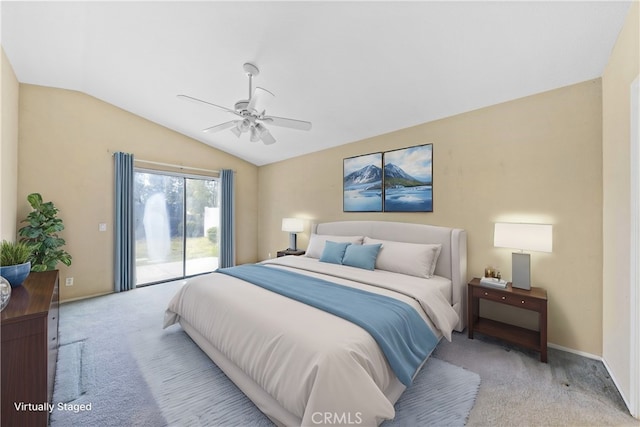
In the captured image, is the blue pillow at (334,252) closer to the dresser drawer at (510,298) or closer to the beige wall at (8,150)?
the dresser drawer at (510,298)

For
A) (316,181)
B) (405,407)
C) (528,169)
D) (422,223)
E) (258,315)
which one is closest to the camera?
(405,407)

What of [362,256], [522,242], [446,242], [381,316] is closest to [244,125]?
[362,256]

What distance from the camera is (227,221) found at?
5441 mm

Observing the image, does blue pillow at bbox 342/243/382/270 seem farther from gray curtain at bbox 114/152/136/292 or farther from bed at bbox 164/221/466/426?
gray curtain at bbox 114/152/136/292

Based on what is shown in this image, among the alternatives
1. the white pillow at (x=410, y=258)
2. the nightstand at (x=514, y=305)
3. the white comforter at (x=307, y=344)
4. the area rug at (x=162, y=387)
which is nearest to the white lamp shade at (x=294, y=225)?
the white pillow at (x=410, y=258)

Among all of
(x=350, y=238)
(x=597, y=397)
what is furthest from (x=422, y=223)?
(x=597, y=397)

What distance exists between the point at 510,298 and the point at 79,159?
19.3 feet

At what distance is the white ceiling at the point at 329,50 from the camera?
1887 millimetres

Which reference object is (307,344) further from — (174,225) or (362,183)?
(174,225)

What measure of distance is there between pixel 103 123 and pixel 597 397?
21.4 feet

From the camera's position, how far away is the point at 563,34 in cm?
188

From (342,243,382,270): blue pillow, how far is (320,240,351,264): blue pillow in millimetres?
108

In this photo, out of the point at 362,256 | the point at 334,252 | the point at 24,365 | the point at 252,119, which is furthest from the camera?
the point at 334,252

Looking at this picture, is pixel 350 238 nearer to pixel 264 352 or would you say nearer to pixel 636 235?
pixel 264 352
